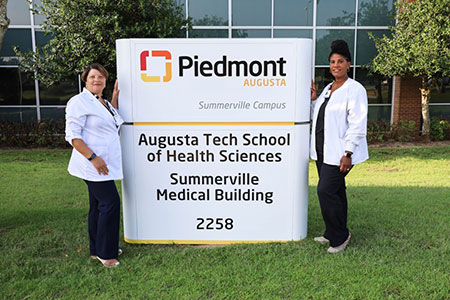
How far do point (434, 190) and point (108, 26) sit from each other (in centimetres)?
806

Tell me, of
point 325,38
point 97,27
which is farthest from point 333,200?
point 325,38

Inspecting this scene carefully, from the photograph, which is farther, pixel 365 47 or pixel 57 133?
pixel 365 47

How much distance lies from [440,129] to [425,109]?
0.85m

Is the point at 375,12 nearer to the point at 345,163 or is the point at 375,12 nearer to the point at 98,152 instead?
the point at 345,163

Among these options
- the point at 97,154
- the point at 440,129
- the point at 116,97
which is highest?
the point at 116,97

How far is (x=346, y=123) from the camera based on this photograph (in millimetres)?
3732

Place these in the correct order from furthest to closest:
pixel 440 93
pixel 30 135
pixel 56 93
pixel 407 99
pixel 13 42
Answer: pixel 440 93, pixel 407 99, pixel 56 93, pixel 13 42, pixel 30 135

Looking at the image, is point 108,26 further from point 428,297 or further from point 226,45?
point 428,297

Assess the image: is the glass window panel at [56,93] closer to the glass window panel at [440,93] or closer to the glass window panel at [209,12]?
the glass window panel at [209,12]

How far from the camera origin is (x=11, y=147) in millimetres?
11828

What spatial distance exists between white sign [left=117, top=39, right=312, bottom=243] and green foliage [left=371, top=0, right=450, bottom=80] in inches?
327

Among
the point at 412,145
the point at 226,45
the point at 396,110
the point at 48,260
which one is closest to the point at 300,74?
the point at 226,45

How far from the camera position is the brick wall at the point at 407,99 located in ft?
42.5

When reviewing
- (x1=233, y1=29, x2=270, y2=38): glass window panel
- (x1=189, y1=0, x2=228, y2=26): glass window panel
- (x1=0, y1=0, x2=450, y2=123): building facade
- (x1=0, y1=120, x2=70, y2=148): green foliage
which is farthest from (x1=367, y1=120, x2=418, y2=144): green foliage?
(x1=0, y1=120, x2=70, y2=148): green foliage
